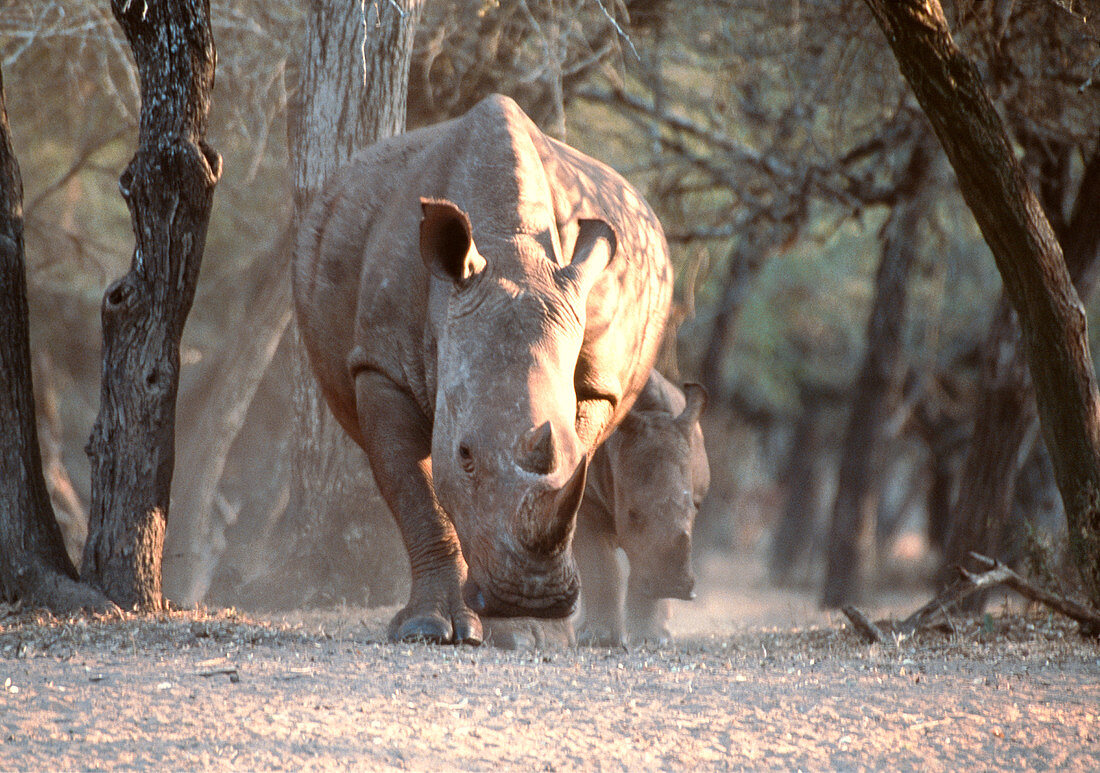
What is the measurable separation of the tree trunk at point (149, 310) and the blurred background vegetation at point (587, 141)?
2.04 meters

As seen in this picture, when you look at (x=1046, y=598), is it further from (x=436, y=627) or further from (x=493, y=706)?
(x=493, y=706)

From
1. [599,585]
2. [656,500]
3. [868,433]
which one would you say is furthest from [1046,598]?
[868,433]

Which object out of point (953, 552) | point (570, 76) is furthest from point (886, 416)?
point (570, 76)

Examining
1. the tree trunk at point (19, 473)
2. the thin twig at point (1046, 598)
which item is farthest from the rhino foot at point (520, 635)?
the thin twig at point (1046, 598)

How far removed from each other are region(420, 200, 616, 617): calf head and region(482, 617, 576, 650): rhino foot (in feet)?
3.19

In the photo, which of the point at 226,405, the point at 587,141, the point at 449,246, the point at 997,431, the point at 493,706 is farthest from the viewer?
the point at 587,141

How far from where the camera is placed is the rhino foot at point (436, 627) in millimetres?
4934

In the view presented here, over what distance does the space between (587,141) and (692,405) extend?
19.7 ft

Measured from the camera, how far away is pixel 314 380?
739cm

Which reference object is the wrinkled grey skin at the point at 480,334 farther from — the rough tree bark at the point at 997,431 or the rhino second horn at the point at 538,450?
the rough tree bark at the point at 997,431

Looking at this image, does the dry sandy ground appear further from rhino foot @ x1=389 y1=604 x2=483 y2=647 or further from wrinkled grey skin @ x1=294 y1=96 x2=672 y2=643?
wrinkled grey skin @ x1=294 y1=96 x2=672 y2=643

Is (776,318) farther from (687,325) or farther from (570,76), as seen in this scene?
(570,76)

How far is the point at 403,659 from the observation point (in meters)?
4.25

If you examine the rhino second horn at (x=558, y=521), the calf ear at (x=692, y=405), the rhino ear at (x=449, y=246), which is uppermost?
the rhino ear at (x=449, y=246)
